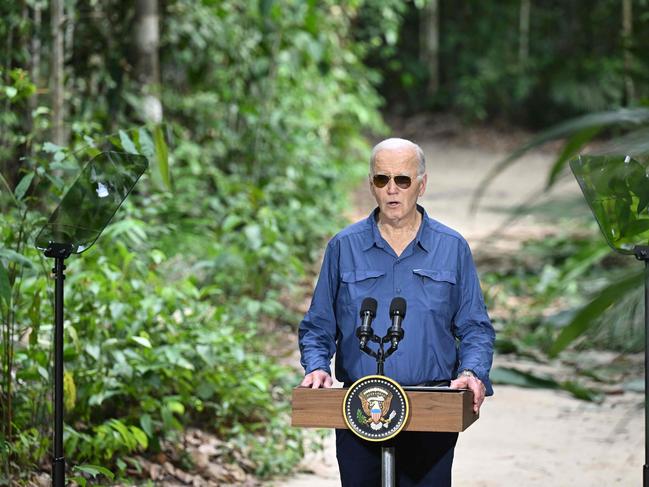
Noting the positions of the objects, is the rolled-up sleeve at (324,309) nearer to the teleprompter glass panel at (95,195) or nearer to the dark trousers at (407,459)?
the dark trousers at (407,459)

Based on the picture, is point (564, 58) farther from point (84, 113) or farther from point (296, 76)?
point (84, 113)

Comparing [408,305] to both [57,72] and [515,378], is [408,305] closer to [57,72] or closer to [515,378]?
[57,72]

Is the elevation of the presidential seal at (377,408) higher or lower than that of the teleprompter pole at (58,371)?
lower

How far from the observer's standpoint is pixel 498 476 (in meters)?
5.46

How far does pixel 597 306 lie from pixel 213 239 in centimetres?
799

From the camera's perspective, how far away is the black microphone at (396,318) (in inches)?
98.4

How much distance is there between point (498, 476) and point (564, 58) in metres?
23.6

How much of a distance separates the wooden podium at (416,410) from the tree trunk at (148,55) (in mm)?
6596

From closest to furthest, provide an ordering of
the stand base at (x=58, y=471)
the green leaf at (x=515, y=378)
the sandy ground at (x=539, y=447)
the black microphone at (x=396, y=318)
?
the black microphone at (x=396, y=318), the stand base at (x=58, y=471), the sandy ground at (x=539, y=447), the green leaf at (x=515, y=378)

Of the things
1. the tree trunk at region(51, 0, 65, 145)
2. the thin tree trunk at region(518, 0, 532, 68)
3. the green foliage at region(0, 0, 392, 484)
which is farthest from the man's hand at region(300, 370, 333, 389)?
the thin tree trunk at region(518, 0, 532, 68)

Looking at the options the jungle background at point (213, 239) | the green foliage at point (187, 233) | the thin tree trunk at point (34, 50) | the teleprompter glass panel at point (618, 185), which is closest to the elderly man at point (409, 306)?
the jungle background at point (213, 239)

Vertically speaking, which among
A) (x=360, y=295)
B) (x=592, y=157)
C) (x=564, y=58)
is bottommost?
(x=592, y=157)

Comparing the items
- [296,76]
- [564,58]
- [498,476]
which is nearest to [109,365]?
[498,476]

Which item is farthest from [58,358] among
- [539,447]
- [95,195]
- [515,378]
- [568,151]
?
[515,378]
